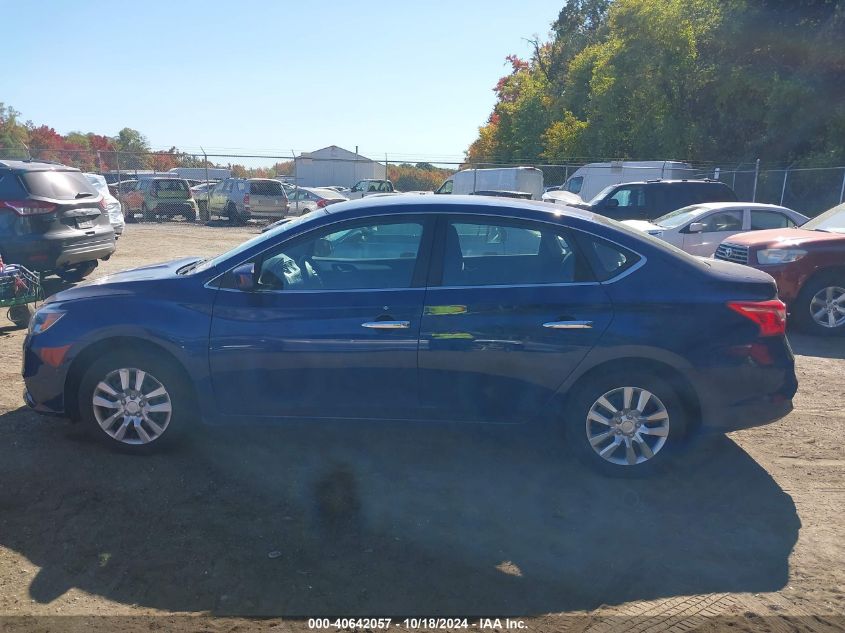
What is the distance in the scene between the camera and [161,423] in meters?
4.59

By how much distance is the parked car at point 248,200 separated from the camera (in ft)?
84.5

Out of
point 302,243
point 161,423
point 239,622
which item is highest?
point 302,243

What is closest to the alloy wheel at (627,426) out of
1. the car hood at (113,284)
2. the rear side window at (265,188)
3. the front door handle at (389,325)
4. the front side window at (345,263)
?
the front door handle at (389,325)

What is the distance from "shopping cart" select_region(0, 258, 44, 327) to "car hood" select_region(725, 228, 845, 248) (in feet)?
28.8

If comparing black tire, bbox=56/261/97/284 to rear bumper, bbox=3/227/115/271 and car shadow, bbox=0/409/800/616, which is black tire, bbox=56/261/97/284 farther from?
car shadow, bbox=0/409/800/616

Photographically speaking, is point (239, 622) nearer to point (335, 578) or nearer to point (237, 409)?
point (335, 578)

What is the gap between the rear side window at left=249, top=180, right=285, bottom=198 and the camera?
2583 centimetres

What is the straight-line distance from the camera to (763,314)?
4.40 m

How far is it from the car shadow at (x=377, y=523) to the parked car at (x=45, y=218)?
16.2ft

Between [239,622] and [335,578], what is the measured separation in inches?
19.6

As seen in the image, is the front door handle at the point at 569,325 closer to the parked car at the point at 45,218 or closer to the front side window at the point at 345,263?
the front side window at the point at 345,263

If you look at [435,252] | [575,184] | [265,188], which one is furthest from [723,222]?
[265,188]

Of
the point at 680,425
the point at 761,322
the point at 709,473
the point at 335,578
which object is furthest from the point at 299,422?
the point at 761,322

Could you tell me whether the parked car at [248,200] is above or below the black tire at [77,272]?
above
